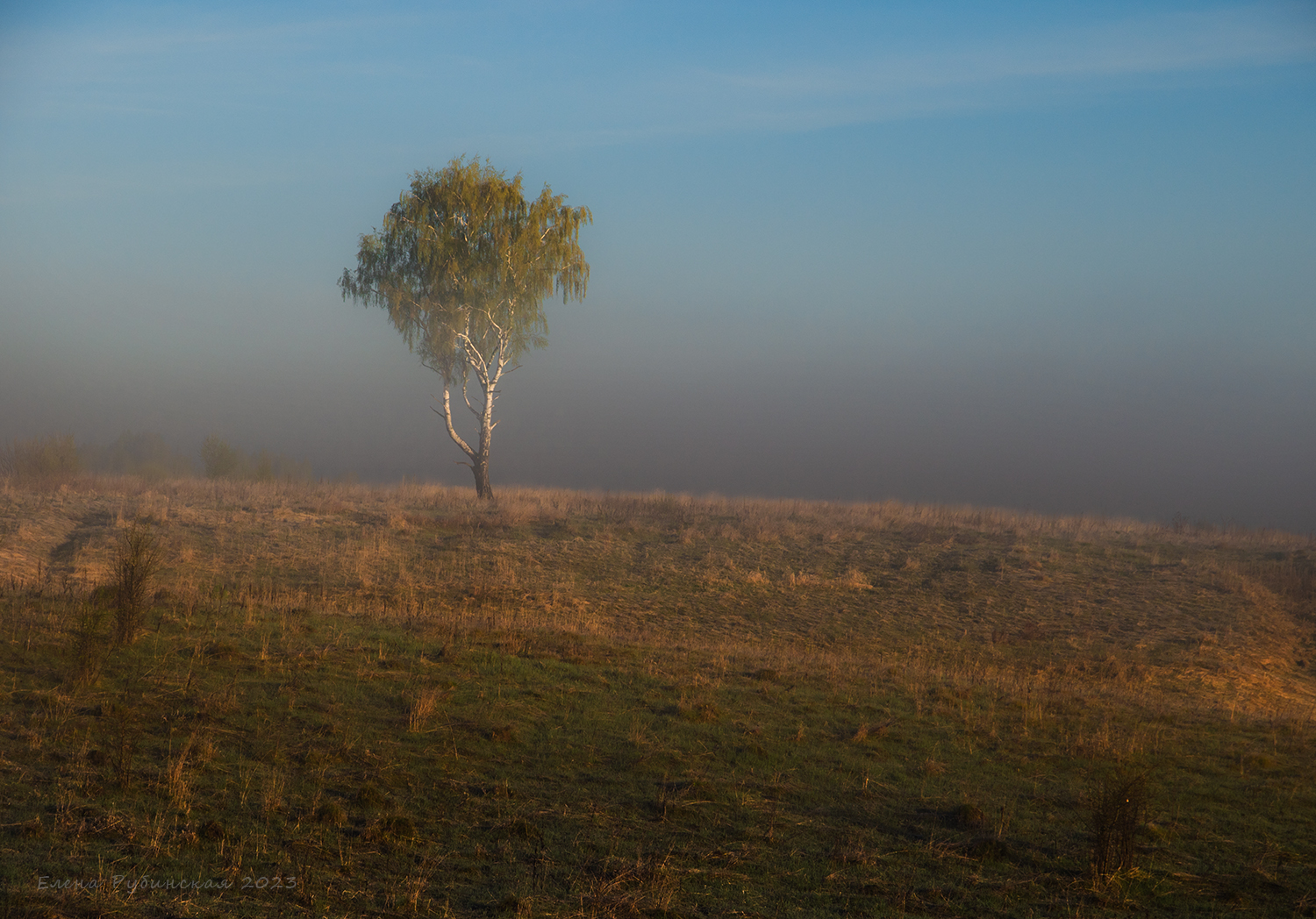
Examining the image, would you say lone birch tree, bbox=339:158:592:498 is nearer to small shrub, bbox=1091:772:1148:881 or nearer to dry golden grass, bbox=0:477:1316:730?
dry golden grass, bbox=0:477:1316:730

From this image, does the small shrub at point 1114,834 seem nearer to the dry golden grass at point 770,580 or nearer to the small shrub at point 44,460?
the dry golden grass at point 770,580

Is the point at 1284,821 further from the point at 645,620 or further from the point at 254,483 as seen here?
the point at 254,483

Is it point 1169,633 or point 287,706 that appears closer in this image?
point 287,706

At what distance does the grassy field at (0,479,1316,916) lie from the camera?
19.3 ft

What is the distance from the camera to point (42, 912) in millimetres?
4684

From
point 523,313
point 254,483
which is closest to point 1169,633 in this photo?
point 523,313

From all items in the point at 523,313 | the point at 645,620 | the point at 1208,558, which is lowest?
the point at 645,620

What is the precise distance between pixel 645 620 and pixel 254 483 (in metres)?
24.4

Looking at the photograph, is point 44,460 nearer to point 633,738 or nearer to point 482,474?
point 482,474

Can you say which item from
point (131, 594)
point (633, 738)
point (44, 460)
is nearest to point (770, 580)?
point (633, 738)

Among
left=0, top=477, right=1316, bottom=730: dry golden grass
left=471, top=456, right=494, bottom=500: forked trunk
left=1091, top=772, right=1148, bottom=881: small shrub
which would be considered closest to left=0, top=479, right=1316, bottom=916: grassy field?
left=1091, top=772, right=1148, bottom=881: small shrub

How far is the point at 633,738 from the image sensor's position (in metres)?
9.45

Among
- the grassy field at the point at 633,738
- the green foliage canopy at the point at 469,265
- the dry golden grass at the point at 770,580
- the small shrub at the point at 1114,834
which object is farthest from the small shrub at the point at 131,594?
A: the green foliage canopy at the point at 469,265

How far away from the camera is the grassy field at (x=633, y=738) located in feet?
19.3
